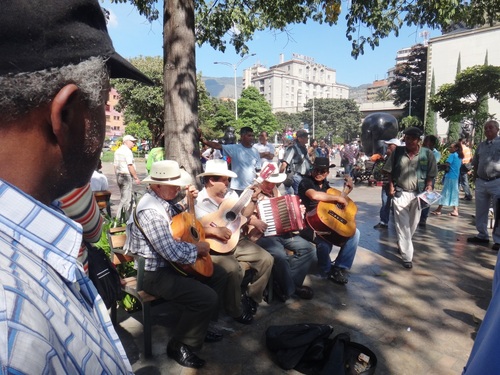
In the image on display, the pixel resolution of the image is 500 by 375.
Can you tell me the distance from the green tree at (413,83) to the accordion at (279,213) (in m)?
50.1

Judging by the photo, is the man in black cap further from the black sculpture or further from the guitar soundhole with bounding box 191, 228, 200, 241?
the black sculpture

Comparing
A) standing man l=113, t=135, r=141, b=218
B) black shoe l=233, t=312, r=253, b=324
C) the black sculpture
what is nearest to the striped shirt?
black shoe l=233, t=312, r=253, b=324

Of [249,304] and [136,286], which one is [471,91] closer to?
[249,304]

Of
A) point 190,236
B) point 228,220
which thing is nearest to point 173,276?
point 190,236

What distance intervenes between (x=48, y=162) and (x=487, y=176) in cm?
702

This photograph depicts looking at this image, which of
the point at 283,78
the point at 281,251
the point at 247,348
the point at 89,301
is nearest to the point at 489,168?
the point at 281,251

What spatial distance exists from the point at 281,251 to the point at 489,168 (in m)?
4.24

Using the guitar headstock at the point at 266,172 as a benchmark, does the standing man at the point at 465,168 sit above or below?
below

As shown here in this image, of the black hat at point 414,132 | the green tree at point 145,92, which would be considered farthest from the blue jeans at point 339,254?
the green tree at point 145,92

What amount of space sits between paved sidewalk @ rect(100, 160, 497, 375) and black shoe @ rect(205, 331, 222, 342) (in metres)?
0.06

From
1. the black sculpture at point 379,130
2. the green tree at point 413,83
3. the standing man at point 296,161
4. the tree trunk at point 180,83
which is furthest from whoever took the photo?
the green tree at point 413,83

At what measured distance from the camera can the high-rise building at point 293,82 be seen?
131 m

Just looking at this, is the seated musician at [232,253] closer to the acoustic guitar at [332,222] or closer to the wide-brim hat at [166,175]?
the wide-brim hat at [166,175]

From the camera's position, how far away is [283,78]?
133 meters
